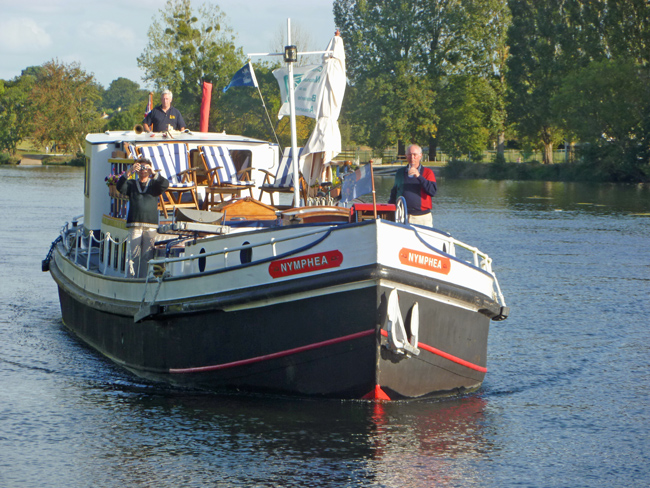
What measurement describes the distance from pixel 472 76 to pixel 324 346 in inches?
2836

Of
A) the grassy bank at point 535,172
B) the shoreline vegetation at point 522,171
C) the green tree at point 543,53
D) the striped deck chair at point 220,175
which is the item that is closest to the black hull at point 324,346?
the striped deck chair at point 220,175

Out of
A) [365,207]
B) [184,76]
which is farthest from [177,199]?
[184,76]

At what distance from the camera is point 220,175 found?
44.0 ft

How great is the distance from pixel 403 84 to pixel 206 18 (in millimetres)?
18299

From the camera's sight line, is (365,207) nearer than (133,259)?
Yes

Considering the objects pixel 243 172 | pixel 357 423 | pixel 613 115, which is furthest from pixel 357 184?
pixel 613 115

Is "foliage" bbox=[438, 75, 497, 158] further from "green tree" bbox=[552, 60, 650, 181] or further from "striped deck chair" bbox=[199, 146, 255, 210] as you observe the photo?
"striped deck chair" bbox=[199, 146, 255, 210]

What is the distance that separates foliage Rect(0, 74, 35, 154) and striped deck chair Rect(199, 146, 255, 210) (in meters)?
92.6

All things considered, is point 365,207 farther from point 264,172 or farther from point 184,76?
point 184,76

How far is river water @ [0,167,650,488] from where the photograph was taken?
8.35 meters

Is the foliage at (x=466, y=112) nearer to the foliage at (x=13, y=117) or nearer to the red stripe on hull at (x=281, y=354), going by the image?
the foliage at (x=13, y=117)

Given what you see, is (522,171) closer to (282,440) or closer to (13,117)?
(282,440)

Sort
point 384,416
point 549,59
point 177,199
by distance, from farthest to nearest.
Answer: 1. point 549,59
2. point 177,199
3. point 384,416

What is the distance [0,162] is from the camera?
92062mm
